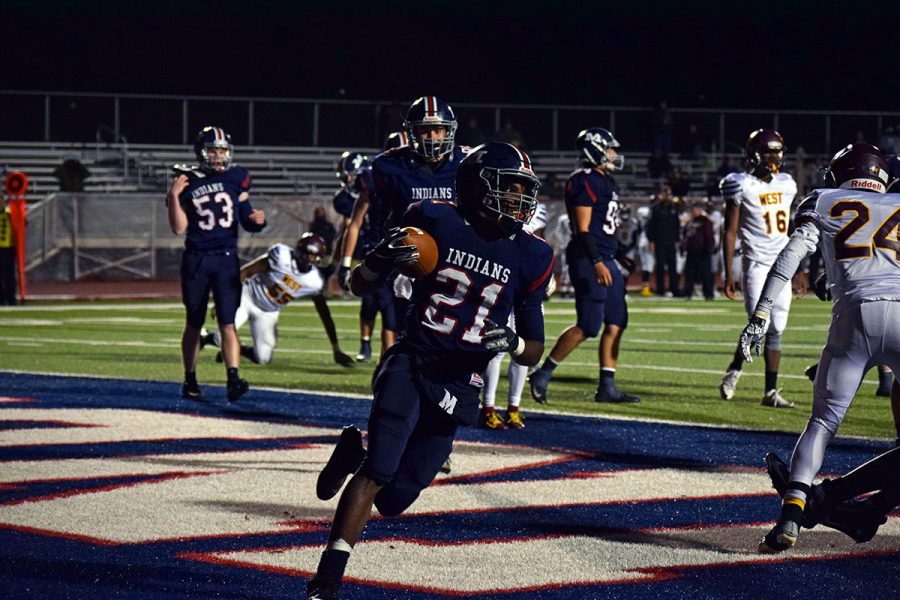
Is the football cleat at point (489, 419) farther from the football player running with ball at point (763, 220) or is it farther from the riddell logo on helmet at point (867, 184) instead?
the riddell logo on helmet at point (867, 184)

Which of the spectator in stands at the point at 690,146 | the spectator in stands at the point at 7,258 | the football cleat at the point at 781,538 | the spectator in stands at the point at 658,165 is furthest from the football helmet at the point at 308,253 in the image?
the spectator in stands at the point at 690,146

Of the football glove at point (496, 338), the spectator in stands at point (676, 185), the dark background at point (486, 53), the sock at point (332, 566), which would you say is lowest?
the sock at point (332, 566)

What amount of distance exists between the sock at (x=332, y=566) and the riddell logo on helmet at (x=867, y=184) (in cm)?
261

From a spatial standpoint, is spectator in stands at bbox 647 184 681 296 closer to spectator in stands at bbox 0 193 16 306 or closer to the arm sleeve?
spectator in stands at bbox 0 193 16 306

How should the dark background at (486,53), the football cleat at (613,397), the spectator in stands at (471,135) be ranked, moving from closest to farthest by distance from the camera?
A: 1. the football cleat at (613,397)
2. the spectator in stands at (471,135)
3. the dark background at (486,53)

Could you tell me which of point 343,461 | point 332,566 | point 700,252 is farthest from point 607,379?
point 700,252

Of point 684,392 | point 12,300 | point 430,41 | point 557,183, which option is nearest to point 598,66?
point 430,41

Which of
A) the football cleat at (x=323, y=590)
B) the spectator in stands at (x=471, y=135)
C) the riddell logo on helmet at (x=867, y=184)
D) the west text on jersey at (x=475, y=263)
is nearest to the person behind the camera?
the football cleat at (x=323, y=590)

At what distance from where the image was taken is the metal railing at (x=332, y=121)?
30.6 meters

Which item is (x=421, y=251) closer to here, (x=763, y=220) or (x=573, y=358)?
(x=763, y=220)

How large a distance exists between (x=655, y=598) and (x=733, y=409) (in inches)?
207

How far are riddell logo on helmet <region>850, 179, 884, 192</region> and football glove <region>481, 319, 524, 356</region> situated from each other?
5.79 feet

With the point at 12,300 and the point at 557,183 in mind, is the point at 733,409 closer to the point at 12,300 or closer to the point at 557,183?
the point at 12,300

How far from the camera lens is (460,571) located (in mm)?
5059
